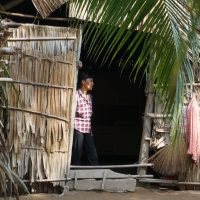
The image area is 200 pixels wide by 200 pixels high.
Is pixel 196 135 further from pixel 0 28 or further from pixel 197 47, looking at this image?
pixel 197 47

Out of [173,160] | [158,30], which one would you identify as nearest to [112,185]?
[173,160]

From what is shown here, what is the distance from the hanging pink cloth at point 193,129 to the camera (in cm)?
738

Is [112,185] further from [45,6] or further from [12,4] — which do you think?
[12,4]

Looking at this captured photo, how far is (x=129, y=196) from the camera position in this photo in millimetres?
7234

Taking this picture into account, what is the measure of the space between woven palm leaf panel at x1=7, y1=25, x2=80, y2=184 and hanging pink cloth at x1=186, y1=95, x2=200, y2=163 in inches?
63.4

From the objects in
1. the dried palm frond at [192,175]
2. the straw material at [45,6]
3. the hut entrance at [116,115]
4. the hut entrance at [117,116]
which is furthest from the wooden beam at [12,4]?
the hut entrance at [117,116]

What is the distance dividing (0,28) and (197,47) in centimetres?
196

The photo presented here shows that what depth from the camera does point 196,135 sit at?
24.3 feet

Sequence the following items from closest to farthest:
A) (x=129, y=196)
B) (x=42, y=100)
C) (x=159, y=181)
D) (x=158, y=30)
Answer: (x=158, y=30) → (x=42, y=100) → (x=129, y=196) → (x=159, y=181)

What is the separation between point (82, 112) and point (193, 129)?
152 cm

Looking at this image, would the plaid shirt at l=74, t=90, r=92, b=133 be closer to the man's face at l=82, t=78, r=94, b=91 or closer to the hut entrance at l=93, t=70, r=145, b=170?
the man's face at l=82, t=78, r=94, b=91

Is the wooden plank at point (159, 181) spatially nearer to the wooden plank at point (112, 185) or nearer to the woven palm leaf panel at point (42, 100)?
the wooden plank at point (112, 185)

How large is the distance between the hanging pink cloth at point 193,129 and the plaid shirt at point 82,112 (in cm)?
136

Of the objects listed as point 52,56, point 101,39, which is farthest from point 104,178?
point 101,39
